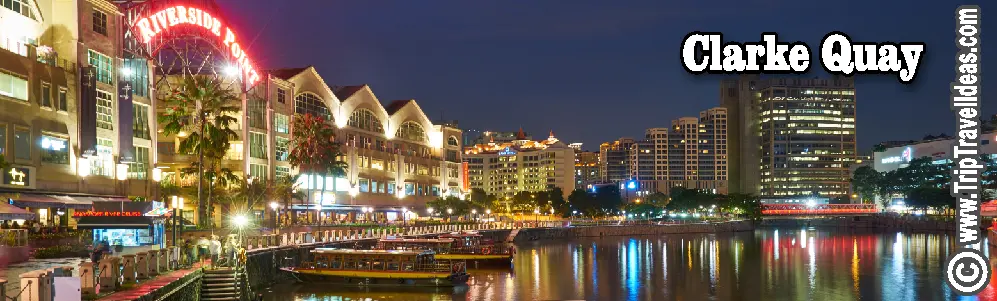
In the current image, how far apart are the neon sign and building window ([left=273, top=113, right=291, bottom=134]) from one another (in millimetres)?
14289

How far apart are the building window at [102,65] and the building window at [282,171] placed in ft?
128

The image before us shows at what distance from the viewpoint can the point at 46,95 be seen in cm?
6525

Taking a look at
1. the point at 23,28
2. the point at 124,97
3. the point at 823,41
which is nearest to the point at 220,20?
the point at 124,97

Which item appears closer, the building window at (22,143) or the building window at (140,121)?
the building window at (22,143)

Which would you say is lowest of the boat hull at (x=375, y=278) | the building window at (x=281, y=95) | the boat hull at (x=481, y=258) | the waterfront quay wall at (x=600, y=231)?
the waterfront quay wall at (x=600, y=231)

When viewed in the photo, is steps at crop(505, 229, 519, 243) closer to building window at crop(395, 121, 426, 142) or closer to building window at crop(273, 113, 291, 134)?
building window at crop(395, 121, 426, 142)

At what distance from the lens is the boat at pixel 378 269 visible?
69.0 metres

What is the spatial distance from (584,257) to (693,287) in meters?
36.7

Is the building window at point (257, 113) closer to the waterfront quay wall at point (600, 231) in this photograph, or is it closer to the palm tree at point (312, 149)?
the palm tree at point (312, 149)

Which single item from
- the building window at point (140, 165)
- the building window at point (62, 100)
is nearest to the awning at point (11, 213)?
the building window at point (62, 100)

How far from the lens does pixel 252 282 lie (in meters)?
63.1

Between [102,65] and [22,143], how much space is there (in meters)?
11.5

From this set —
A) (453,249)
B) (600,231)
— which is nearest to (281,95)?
(453,249)

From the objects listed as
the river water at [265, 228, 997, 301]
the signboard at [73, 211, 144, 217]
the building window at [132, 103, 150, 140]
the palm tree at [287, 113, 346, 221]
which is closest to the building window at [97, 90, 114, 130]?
the building window at [132, 103, 150, 140]
